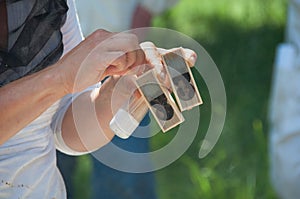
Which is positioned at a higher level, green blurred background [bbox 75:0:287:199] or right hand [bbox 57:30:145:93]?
right hand [bbox 57:30:145:93]

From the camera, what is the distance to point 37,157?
1820 millimetres

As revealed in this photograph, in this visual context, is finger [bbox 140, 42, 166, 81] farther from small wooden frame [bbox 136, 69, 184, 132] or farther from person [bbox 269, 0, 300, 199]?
person [bbox 269, 0, 300, 199]

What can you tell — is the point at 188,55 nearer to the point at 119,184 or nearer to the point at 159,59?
the point at 159,59

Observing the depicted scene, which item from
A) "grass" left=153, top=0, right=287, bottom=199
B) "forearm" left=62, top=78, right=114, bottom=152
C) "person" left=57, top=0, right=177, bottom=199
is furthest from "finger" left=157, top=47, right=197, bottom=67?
"grass" left=153, top=0, right=287, bottom=199

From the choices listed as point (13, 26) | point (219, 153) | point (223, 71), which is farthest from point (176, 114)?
point (223, 71)

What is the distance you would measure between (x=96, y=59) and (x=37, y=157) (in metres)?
0.31

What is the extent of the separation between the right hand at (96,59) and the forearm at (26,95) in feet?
0.07

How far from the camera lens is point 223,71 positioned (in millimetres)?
4238

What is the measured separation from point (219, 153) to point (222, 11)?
43.3 inches

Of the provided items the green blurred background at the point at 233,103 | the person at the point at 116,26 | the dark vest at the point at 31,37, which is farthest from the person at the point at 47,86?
the green blurred background at the point at 233,103

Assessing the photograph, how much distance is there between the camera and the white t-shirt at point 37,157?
69.6 inches

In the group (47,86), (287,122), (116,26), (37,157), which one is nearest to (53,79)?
(47,86)

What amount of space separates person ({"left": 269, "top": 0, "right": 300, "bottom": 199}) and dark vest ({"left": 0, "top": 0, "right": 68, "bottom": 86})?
5.91 ft

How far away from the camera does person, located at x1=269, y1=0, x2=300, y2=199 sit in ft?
11.3
